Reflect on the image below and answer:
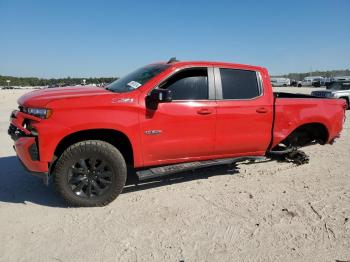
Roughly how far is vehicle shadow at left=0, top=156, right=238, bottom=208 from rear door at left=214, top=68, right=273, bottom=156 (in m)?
0.76

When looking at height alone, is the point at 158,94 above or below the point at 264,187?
above

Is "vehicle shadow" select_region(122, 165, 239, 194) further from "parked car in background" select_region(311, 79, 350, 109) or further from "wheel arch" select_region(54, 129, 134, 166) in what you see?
"parked car in background" select_region(311, 79, 350, 109)

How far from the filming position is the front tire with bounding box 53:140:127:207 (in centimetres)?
413

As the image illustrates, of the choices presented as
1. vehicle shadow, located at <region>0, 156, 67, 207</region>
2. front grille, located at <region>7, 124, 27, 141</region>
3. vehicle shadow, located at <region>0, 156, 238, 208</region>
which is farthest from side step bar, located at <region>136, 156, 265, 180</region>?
front grille, located at <region>7, 124, 27, 141</region>

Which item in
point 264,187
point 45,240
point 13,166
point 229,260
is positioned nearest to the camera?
point 229,260

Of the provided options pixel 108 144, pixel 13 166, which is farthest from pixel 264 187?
pixel 13 166

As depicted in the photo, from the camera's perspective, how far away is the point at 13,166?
19.8 ft

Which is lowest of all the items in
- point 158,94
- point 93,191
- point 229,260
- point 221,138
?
point 229,260

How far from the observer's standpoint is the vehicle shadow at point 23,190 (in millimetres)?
4535

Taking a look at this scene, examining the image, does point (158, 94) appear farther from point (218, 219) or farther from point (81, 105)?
point (218, 219)

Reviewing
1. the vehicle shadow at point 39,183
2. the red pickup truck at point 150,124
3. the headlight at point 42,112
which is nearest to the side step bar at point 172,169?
the red pickup truck at point 150,124

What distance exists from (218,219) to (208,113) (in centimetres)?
153

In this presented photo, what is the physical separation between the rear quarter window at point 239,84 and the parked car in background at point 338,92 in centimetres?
1355

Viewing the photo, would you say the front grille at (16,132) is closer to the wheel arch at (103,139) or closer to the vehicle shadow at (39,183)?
the wheel arch at (103,139)
